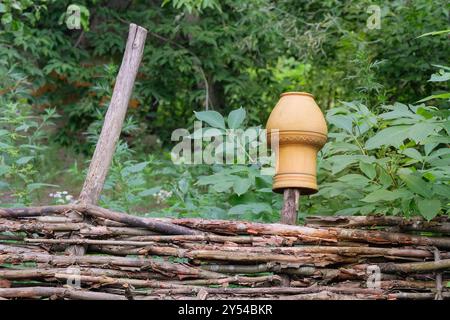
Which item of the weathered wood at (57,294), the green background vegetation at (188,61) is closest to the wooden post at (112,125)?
the weathered wood at (57,294)

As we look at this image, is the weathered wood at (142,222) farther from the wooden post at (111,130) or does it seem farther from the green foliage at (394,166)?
the green foliage at (394,166)

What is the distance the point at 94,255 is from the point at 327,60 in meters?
4.91

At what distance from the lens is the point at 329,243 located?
2275mm

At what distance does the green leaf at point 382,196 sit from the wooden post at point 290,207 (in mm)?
212

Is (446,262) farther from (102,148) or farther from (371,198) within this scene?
(102,148)

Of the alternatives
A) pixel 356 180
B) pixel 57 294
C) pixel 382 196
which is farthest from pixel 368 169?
pixel 57 294

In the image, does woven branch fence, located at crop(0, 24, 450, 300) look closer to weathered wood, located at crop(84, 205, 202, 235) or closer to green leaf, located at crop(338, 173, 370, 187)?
weathered wood, located at crop(84, 205, 202, 235)

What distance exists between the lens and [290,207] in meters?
2.36

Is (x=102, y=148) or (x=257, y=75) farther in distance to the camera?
(x=257, y=75)

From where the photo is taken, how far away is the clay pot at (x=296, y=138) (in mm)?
2303
